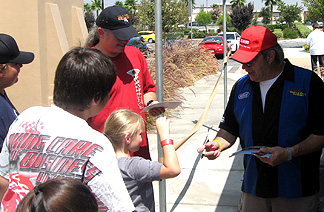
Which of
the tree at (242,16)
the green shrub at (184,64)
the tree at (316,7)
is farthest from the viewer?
the tree at (242,16)

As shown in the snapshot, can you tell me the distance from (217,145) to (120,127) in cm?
74

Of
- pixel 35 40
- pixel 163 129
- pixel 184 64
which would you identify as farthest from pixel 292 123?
pixel 184 64

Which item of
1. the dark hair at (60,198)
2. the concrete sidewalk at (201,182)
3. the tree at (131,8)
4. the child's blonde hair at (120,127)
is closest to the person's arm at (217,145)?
the child's blonde hair at (120,127)

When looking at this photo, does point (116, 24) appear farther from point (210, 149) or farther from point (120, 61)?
point (210, 149)

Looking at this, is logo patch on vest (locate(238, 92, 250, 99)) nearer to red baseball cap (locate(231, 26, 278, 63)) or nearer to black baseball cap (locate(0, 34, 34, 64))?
red baseball cap (locate(231, 26, 278, 63))

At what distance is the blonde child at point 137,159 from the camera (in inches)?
91.7

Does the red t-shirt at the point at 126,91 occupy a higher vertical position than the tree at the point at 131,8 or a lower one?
lower

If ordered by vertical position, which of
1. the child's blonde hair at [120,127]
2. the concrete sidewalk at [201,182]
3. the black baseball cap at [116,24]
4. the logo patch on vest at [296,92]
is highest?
the black baseball cap at [116,24]

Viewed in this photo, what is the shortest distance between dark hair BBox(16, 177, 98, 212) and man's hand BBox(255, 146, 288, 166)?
143 cm

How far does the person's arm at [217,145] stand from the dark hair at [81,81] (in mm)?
1315

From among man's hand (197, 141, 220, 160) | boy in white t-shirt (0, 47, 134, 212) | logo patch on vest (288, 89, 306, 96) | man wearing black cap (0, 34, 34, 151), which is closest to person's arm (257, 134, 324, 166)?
logo patch on vest (288, 89, 306, 96)

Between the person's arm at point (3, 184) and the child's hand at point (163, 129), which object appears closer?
the person's arm at point (3, 184)

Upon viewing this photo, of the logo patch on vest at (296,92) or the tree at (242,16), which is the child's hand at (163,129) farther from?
the tree at (242,16)

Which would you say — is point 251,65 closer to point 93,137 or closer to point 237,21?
point 93,137
